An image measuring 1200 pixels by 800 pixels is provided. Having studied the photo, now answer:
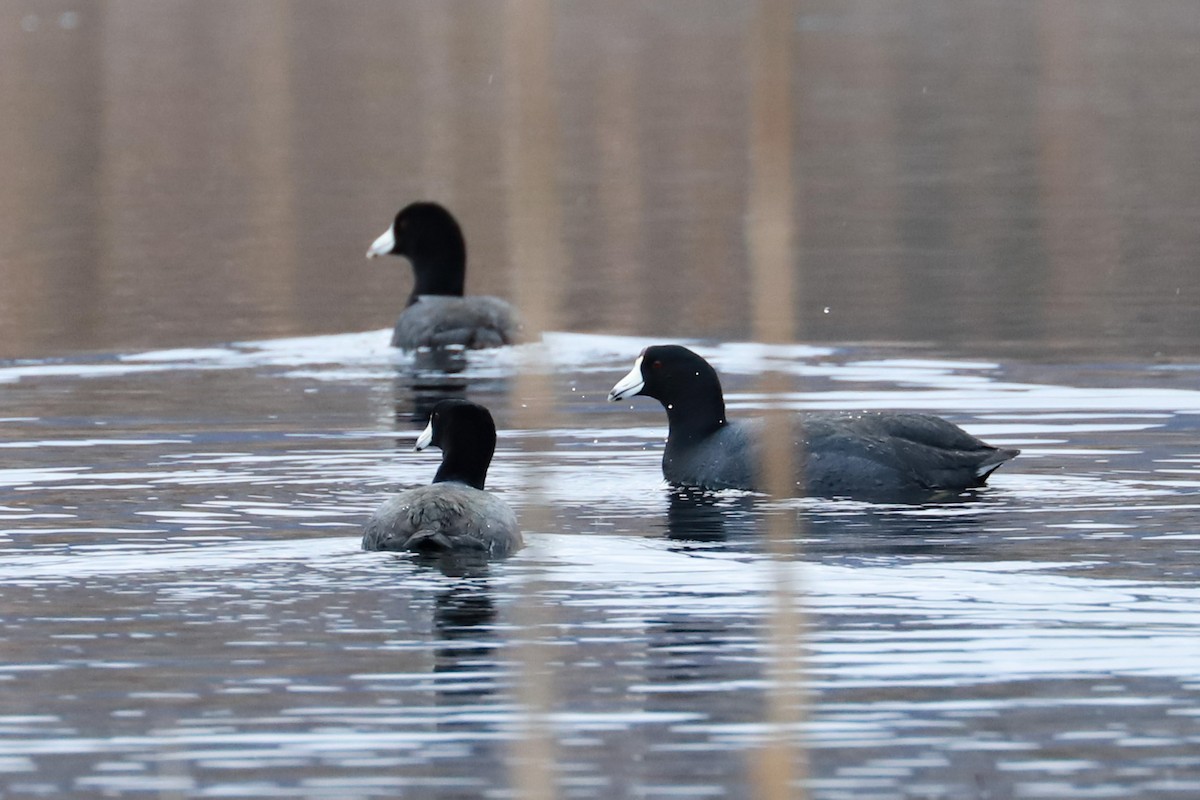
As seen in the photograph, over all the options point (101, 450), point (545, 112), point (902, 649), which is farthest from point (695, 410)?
point (545, 112)

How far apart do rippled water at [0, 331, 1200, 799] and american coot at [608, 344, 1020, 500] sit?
265 mm

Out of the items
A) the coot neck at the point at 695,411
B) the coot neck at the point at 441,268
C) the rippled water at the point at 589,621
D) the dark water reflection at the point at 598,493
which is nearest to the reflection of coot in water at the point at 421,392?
the dark water reflection at the point at 598,493

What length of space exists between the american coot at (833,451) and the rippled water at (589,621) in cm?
27

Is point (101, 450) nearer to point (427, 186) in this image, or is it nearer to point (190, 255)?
point (190, 255)

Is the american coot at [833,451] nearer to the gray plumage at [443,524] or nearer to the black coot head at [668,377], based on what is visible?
the black coot head at [668,377]

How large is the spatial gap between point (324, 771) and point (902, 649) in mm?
2431

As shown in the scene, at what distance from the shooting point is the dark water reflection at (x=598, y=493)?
7.53 m

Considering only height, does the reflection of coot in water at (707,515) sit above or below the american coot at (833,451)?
below

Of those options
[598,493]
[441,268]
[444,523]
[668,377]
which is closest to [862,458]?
[598,493]

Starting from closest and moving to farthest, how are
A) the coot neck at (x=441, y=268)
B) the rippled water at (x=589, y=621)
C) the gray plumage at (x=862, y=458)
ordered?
the rippled water at (x=589, y=621)
the gray plumage at (x=862, y=458)
the coot neck at (x=441, y=268)

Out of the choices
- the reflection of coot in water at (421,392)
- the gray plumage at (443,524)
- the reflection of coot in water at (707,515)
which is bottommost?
the reflection of coot in water at (707,515)

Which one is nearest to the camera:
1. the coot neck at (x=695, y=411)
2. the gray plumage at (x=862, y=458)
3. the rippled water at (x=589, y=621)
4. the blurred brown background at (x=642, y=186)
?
the rippled water at (x=589, y=621)

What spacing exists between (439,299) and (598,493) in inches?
309

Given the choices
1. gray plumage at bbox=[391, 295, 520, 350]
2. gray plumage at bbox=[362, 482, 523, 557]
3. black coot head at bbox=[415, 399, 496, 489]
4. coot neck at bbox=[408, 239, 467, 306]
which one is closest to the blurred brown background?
coot neck at bbox=[408, 239, 467, 306]
